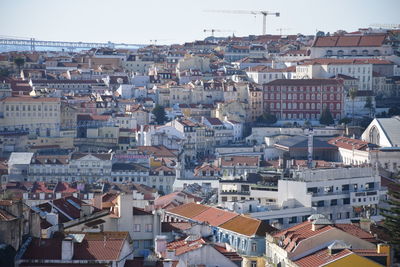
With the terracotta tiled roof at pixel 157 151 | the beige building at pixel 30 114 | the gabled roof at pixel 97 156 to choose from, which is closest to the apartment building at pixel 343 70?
the beige building at pixel 30 114

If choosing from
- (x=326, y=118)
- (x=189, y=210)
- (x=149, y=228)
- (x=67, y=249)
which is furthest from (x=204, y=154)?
(x=67, y=249)

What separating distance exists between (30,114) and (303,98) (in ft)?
65.3

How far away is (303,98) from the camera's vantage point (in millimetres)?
95250

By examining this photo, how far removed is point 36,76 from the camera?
359ft

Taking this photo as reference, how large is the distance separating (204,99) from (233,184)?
5105cm

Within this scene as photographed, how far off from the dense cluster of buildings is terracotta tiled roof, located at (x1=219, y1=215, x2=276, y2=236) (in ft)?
0.29

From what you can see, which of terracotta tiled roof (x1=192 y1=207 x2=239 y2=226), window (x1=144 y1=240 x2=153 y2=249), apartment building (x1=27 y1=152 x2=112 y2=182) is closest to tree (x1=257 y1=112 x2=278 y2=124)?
apartment building (x1=27 y1=152 x2=112 y2=182)

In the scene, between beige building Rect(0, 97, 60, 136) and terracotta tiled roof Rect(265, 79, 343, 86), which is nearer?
beige building Rect(0, 97, 60, 136)

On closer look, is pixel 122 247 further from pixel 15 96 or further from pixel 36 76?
pixel 36 76

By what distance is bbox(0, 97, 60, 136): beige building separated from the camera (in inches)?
3474

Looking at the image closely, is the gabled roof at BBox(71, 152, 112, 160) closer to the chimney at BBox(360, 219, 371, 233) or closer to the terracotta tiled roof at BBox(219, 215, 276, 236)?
the terracotta tiled roof at BBox(219, 215, 276, 236)

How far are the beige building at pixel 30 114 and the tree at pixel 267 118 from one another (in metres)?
14.6

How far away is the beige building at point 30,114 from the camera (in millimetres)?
88250

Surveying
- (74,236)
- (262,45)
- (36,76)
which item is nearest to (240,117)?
(36,76)
